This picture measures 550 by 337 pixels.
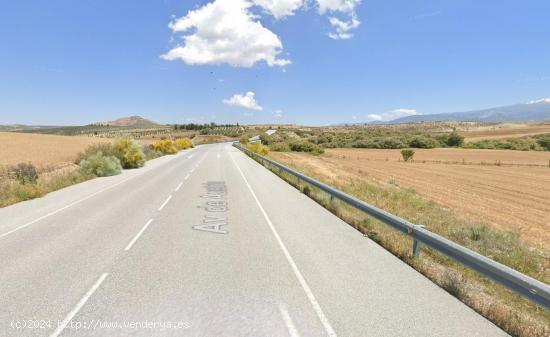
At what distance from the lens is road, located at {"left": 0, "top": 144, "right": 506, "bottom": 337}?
4.11 m

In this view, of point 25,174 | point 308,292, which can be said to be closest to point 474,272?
point 308,292

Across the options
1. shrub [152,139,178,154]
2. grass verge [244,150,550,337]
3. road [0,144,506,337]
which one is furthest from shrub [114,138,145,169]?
grass verge [244,150,550,337]

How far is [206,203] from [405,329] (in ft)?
29.8

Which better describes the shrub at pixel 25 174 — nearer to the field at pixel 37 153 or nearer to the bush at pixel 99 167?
the bush at pixel 99 167

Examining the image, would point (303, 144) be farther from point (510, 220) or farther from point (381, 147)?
point (510, 220)

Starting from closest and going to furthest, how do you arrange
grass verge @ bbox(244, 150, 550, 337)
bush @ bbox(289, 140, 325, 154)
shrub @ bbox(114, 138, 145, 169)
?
1. grass verge @ bbox(244, 150, 550, 337)
2. shrub @ bbox(114, 138, 145, 169)
3. bush @ bbox(289, 140, 325, 154)

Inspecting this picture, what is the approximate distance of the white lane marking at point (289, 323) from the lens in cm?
392

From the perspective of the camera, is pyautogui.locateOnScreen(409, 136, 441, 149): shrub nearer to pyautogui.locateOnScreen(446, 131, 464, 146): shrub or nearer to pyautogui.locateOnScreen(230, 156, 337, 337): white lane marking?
pyautogui.locateOnScreen(446, 131, 464, 146): shrub

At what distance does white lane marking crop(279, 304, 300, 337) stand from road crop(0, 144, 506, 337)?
2 cm

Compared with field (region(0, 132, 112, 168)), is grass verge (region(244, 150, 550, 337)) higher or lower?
lower

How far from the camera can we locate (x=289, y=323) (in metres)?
4.13

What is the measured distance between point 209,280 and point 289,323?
1.83 m

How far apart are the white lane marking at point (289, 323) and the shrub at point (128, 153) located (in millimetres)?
24912

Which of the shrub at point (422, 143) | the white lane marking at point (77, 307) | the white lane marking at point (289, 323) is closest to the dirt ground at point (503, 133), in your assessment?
the shrub at point (422, 143)
